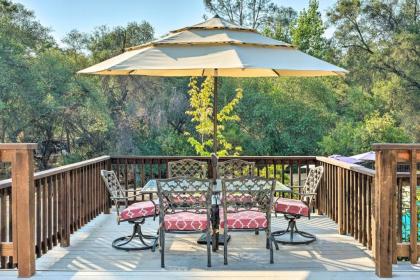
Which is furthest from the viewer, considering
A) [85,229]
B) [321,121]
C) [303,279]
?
[321,121]

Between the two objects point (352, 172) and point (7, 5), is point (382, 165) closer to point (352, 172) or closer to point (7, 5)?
point (352, 172)

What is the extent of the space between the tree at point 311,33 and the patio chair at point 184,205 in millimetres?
20903

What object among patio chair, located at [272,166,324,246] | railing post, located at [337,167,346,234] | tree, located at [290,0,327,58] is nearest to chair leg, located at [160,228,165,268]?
patio chair, located at [272,166,324,246]

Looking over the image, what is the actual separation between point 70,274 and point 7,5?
1518 centimetres

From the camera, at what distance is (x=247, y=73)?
6375 millimetres

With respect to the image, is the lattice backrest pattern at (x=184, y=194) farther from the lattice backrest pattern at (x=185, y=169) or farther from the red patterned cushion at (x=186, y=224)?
the lattice backrest pattern at (x=185, y=169)

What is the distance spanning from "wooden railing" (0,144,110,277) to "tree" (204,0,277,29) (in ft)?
72.6

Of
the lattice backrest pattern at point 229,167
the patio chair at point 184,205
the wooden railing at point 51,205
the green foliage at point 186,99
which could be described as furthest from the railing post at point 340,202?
the green foliage at point 186,99

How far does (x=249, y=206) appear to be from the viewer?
4.53m

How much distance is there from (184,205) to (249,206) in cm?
62

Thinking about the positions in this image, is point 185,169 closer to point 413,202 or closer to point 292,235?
point 292,235

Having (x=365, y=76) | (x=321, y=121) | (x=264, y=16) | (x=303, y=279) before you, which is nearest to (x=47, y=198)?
(x=303, y=279)

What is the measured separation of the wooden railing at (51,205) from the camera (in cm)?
384

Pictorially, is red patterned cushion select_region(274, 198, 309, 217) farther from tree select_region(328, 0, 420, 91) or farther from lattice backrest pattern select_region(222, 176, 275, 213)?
tree select_region(328, 0, 420, 91)
